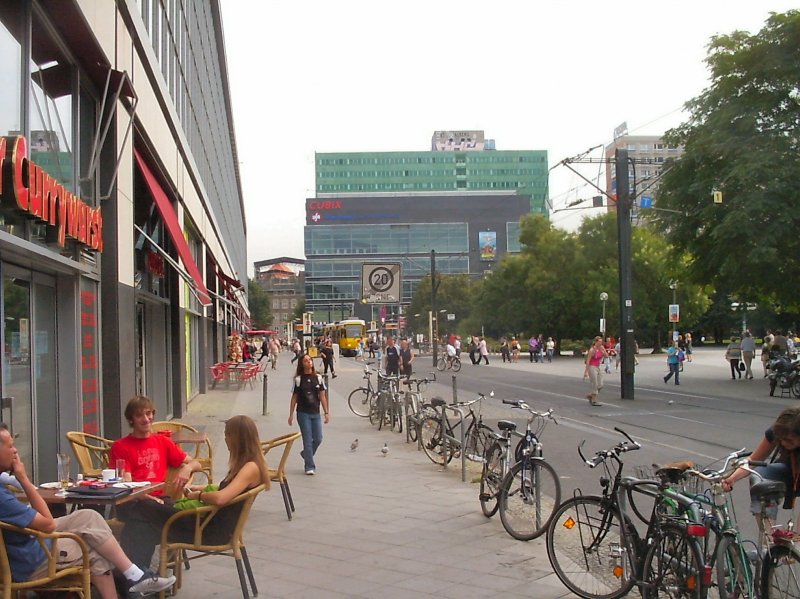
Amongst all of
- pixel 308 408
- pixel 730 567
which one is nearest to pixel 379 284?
pixel 308 408

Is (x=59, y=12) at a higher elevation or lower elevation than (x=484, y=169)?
lower

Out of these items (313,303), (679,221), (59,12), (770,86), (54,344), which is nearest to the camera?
(59,12)

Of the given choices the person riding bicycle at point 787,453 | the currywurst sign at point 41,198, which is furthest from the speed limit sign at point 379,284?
the person riding bicycle at point 787,453

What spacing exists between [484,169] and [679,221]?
122171 millimetres

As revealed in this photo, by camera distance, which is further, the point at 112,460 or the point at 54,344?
the point at 54,344

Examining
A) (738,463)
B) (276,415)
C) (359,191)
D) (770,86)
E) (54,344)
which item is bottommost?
(276,415)

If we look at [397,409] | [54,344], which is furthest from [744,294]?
[54,344]

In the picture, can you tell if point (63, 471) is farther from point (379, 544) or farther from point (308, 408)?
point (308, 408)

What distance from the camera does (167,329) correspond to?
59.4 ft

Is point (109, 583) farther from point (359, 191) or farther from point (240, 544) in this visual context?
point (359, 191)

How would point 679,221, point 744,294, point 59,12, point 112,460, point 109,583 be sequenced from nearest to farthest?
point 109,583 < point 112,460 < point 59,12 < point 679,221 < point 744,294

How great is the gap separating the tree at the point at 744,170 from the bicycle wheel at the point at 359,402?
40.8ft

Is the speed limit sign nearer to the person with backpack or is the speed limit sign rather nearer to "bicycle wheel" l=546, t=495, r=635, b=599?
the person with backpack

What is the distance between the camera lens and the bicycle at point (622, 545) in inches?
181
